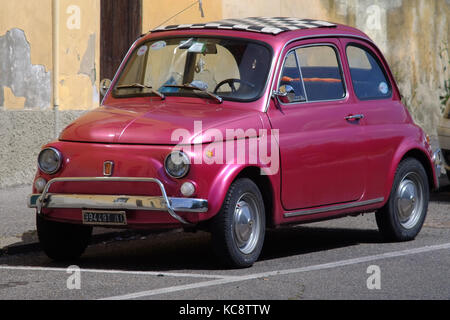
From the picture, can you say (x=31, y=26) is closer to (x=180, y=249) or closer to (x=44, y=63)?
(x=44, y=63)

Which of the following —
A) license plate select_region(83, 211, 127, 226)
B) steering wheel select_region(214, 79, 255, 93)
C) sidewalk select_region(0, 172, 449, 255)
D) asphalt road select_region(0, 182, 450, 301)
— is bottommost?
sidewalk select_region(0, 172, 449, 255)

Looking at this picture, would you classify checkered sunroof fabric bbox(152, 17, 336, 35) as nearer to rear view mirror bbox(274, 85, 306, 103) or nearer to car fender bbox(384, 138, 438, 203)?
rear view mirror bbox(274, 85, 306, 103)

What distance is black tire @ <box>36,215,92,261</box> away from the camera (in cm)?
884

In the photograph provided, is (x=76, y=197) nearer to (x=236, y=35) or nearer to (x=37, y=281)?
(x=37, y=281)

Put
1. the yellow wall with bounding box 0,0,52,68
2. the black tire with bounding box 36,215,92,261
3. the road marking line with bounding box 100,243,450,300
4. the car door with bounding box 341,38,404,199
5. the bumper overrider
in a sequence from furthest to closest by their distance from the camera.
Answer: the yellow wall with bounding box 0,0,52,68
the car door with bounding box 341,38,404,199
the black tire with bounding box 36,215,92,261
the bumper overrider
the road marking line with bounding box 100,243,450,300

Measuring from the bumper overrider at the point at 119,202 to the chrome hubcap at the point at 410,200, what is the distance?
8.99 feet

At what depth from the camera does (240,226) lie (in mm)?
8453

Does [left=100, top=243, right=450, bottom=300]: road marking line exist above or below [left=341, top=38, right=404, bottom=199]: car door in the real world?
below

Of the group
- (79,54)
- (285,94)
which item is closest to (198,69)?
(285,94)

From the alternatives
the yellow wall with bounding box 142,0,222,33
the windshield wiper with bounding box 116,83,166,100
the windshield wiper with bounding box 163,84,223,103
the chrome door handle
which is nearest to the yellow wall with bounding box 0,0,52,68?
the yellow wall with bounding box 142,0,222,33

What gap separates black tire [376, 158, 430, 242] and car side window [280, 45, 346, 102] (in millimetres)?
1030

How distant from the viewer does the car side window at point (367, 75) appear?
10047 mm

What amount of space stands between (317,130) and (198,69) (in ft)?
3.61

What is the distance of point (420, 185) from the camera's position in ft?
34.2
